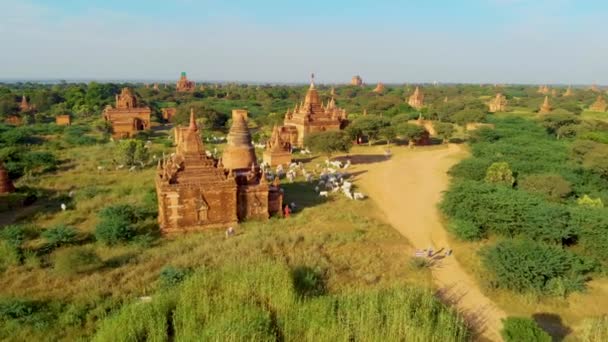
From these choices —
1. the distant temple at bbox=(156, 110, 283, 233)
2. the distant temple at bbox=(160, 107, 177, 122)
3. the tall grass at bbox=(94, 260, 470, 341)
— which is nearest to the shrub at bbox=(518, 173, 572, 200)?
the tall grass at bbox=(94, 260, 470, 341)

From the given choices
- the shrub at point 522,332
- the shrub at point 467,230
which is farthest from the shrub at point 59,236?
the shrub at point 467,230

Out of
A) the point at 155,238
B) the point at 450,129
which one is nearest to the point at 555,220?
the point at 155,238

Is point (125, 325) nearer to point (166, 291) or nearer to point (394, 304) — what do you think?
point (166, 291)

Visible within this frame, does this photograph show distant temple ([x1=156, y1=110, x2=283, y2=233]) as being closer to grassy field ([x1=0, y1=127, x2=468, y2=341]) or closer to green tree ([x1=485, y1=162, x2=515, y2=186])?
grassy field ([x1=0, y1=127, x2=468, y2=341])

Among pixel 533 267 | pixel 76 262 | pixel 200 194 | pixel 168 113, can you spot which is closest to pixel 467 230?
pixel 533 267

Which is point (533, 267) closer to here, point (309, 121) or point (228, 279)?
point (228, 279)

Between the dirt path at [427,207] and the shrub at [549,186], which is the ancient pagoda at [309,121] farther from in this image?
the shrub at [549,186]
